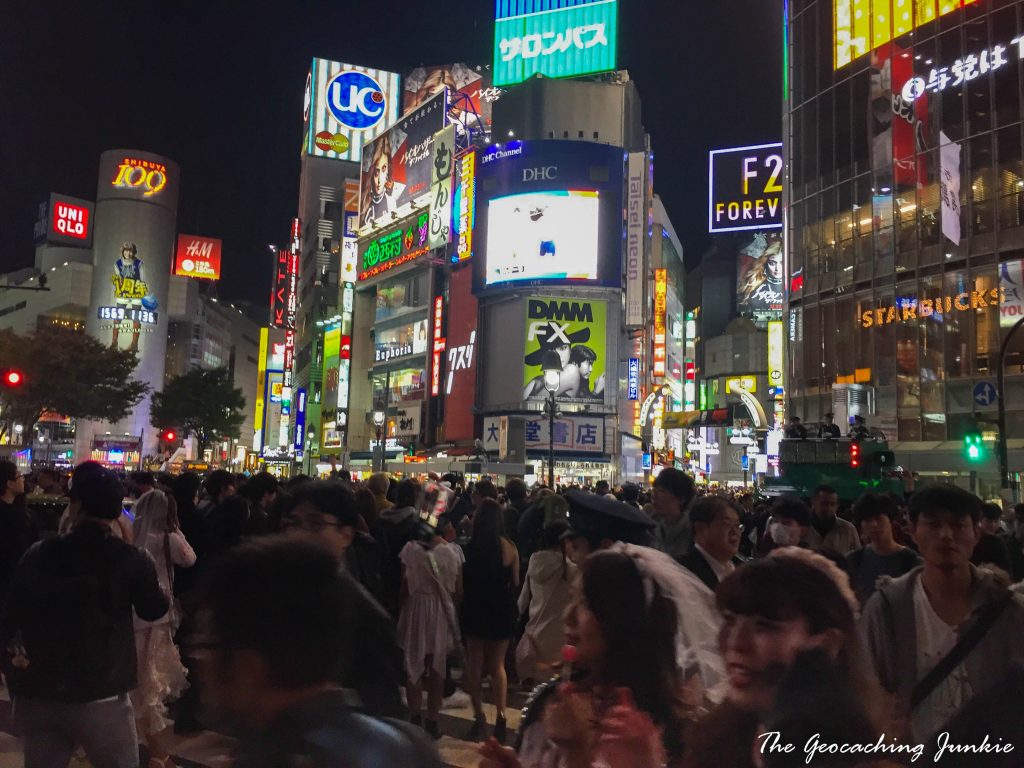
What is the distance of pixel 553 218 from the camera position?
49.2m

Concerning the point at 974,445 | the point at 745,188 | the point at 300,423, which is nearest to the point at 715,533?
the point at 974,445

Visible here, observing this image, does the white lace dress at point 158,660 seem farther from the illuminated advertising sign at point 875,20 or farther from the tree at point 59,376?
the tree at point 59,376

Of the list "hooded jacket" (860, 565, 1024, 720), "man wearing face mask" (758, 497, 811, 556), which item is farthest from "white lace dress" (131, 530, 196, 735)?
"hooded jacket" (860, 565, 1024, 720)

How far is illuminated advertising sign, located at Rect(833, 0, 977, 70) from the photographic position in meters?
31.9

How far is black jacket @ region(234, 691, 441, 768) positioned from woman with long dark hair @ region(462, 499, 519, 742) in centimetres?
559

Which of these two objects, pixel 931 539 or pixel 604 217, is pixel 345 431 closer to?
pixel 604 217

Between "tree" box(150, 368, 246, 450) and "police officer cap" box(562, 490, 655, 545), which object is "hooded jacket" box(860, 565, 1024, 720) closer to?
"police officer cap" box(562, 490, 655, 545)

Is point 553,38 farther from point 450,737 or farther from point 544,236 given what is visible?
point 450,737

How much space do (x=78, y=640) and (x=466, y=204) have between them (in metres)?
49.6

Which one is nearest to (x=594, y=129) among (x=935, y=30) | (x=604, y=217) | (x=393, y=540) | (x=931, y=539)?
(x=604, y=217)

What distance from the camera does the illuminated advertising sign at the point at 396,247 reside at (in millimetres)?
57656

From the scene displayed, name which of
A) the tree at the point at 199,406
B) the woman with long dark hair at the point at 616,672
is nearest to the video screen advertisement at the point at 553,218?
the tree at the point at 199,406

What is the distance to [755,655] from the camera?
217cm

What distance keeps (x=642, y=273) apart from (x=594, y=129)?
1132 cm
